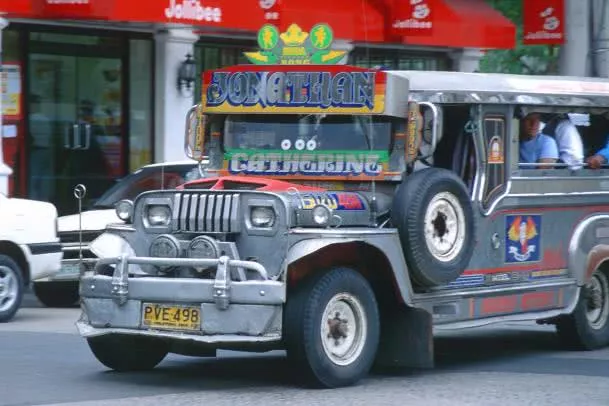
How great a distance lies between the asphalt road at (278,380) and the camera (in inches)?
368

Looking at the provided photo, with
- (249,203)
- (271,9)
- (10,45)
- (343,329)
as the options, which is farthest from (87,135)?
(343,329)

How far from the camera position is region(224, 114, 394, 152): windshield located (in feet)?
34.8

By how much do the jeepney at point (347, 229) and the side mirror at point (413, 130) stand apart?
0.02 metres

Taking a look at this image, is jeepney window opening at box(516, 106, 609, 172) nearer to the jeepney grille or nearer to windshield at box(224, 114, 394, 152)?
windshield at box(224, 114, 394, 152)

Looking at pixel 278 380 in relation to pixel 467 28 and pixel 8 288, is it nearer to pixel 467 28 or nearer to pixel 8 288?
pixel 8 288

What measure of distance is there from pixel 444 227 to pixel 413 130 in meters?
0.73

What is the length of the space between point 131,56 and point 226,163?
10.9 meters

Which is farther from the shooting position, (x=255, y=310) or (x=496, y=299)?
(x=496, y=299)

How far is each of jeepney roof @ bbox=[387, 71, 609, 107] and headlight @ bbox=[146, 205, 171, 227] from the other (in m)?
1.87

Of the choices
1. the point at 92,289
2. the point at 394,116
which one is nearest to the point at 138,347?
the point at 92,289

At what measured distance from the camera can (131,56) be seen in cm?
2172

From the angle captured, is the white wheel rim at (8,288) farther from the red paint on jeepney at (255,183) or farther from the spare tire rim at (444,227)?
the spare tire rim at (444,227)

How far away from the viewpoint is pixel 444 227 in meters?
10.4

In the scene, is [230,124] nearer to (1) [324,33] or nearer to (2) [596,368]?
(1) [324,33]
